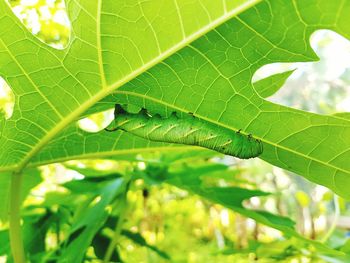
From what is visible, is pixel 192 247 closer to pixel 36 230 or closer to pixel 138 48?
pixel 36 230

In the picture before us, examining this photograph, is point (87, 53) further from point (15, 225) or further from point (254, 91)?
point (15, 225)

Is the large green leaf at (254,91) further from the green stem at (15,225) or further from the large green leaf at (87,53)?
the green stem at (15,225)

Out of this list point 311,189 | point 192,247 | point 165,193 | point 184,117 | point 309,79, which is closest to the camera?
point 184,117

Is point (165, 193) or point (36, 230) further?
point (165, 193)

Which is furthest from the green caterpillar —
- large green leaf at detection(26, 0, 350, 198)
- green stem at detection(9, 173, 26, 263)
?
green stem at detection(9, 173, 26, 263)

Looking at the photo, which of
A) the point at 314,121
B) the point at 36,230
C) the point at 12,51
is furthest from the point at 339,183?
the point at 36,230

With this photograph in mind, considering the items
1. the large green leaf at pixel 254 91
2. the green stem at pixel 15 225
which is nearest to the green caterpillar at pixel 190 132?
the large green leaf at pixel 254 91

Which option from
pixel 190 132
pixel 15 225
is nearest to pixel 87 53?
pixel 190 132
